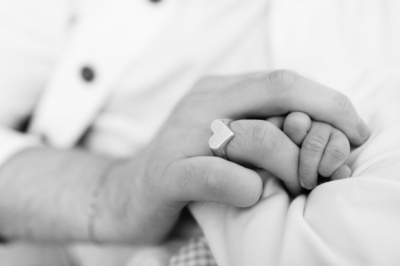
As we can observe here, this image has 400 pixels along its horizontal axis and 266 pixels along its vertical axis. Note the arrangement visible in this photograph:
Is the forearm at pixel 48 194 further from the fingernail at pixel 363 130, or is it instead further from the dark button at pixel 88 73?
the fingernail at pixel 363 130

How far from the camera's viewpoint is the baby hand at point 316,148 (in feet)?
1.29

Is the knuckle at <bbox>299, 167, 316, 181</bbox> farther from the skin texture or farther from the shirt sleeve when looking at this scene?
the shirt sleeve

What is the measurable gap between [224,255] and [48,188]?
0.33m

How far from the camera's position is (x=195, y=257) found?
48 cm

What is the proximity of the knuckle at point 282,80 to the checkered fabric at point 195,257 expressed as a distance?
0.63 ft

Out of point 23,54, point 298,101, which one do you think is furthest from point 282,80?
point 23,54

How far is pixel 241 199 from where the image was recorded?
0.40 metres

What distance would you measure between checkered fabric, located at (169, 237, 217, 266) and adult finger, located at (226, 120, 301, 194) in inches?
4.9

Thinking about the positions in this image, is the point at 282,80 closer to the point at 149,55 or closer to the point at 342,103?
the point at 342,103

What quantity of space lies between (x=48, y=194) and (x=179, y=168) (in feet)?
0.92

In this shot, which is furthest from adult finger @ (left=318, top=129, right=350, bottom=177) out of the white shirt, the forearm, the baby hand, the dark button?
the dark button

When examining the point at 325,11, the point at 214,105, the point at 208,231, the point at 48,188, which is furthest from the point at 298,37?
the point at 48,188

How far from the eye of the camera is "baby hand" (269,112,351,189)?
393mm

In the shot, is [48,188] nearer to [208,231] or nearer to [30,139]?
[30,139]
